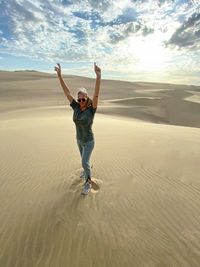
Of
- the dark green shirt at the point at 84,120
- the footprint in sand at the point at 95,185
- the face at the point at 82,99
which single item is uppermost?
the face at the point at 82,99

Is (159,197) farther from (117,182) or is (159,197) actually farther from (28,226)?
(28,226)

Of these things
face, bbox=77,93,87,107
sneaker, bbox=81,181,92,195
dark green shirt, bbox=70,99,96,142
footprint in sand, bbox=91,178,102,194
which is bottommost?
footprint in sand, bbox=91,178,102,194

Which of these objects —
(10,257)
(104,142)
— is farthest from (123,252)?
(104,142)

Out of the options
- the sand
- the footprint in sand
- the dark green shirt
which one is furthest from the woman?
the sand

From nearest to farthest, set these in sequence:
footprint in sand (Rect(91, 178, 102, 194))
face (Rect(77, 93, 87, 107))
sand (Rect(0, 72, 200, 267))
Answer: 1. sand (Rect(0, 72, 200, 267))
2. face (Rect(77, 93, 87, 107))
3. footprint in sand (Rect(91, 178, 102, 194))

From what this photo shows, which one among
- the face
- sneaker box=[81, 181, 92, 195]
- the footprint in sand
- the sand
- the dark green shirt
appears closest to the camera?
the sand

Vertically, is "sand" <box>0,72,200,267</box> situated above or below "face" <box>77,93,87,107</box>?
below

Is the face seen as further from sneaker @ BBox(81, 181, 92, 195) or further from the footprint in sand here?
the footprint in sand

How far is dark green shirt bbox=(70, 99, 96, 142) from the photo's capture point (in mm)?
5039

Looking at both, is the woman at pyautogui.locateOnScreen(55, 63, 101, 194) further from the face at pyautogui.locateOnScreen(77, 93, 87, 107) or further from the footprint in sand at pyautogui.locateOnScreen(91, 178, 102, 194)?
the footprint in sand at pyautogui.locateOnScreen(91, 178, 102, 194)

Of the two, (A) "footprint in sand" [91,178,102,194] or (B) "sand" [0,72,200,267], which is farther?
(A) "footprint in sand" [91,178,102,194]

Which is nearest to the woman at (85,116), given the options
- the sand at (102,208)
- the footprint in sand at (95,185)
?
the footprint in sand at (95,185)

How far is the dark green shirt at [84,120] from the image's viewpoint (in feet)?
16.5

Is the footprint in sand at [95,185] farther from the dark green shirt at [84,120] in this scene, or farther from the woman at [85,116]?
the dark green shirt at [84,120]
